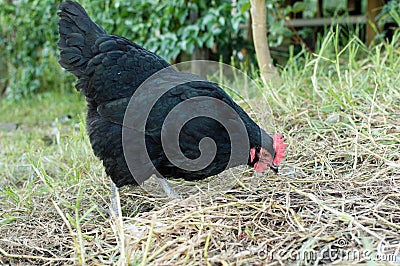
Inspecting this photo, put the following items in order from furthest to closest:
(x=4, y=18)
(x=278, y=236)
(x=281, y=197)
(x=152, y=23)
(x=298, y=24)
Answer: (x=4, y=18) → (x=298, y=24) → (x=152, y=23) → (x=281, y=197) → (x=278, y=236)

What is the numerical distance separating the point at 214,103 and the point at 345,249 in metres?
0.93

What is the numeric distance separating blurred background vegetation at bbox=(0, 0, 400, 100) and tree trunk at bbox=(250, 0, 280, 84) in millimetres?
188

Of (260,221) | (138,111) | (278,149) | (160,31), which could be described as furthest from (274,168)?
(160,31)

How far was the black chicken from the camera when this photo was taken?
6.74 feet

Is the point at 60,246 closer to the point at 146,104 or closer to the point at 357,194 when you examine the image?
the point at 146,104

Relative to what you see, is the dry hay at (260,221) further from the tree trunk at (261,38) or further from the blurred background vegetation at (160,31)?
the blurred background vegetation at (160,31)

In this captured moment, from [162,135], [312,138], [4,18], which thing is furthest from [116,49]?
[4,18]

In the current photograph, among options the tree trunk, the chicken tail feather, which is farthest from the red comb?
the tree trunk

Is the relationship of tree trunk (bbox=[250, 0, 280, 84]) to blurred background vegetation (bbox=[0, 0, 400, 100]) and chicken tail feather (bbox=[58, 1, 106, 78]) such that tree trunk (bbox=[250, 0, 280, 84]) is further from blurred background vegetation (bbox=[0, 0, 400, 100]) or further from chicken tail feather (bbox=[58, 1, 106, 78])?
chicken tail feather (bbox=[58, 1, 106, 78])

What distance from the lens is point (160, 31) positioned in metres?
4.82

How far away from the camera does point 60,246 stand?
1.79 m

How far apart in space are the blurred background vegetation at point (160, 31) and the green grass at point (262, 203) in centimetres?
119

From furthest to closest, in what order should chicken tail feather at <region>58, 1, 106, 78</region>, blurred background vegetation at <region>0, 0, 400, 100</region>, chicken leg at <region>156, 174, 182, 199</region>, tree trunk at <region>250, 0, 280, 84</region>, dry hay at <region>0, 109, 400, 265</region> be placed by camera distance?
blurred background vegetation at <region>0, 0, 400, 100</region>, tree trunk at <region>250, 0, 280, 84</region>, chicken tail feather at <region>58, 1, 106, 78</region>, chicken leg at <region>156, 174, 182, 199</region>, dry hay at <region>0, 109, 400, 265</region>

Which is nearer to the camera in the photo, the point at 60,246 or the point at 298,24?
the point at 60,246
